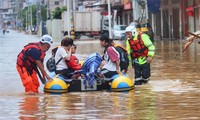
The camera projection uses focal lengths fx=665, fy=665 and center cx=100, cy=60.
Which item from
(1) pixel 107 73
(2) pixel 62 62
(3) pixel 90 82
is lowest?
(3) pixel 90 82

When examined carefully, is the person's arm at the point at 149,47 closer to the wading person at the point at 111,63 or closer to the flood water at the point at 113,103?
the flood water at the point at 113,103

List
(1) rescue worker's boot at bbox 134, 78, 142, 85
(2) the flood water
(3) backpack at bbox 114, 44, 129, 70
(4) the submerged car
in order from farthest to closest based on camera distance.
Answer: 1. (4) the submerged car
2. (1) rescue worker's boot at bbox 134, 78, 142, 85
3. (3) backpack at bbox 114, 44, 129, 70
4. (2) the flood water

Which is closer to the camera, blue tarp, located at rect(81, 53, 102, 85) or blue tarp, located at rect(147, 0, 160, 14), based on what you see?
blue tarp, located at rect(81, 53, 102, 85)

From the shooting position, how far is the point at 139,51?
623 inches

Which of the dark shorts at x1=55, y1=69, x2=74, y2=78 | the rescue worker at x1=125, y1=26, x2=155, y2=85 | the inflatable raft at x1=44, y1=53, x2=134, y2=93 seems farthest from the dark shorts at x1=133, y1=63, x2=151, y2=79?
the dark shorts at x1=55, y1=69, x2=74, y2=78

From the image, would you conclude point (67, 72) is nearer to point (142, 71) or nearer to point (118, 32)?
point (142, 71)

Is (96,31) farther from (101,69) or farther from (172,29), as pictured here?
(101,69)

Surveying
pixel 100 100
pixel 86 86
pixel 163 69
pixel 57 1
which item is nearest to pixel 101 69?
pixel 86 86

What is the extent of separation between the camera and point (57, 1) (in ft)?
568

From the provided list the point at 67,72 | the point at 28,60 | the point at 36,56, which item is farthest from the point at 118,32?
the point at 36,56

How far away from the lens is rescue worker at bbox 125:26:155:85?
51.6 ft

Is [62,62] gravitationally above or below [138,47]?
below

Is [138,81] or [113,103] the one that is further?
[138,81]

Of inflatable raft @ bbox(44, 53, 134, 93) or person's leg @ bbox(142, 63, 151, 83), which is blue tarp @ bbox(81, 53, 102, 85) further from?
person's leg @ bbox(142, 63, 151, 83)
